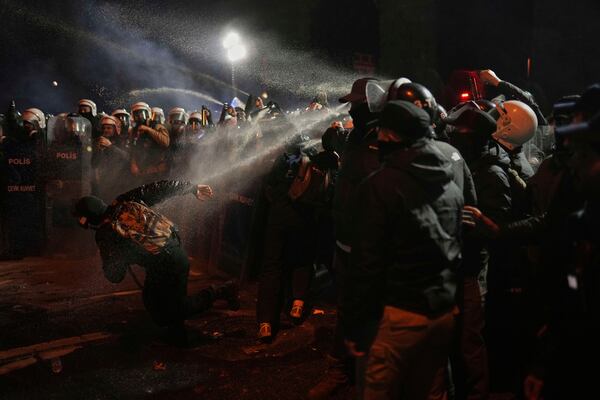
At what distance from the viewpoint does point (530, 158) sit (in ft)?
21.0

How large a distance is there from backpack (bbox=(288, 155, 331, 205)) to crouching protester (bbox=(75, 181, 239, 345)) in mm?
1415

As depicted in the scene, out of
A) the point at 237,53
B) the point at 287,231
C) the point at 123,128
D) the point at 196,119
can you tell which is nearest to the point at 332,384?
the point at 287,231

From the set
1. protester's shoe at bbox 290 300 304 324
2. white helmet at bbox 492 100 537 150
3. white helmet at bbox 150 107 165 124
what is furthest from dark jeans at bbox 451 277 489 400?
white helmet at bbox 150 107 165 124

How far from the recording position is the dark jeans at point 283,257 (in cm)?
593

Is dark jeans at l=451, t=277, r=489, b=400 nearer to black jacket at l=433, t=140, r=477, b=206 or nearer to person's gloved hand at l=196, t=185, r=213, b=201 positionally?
black jacket at l=433, t=140, r=477, b=206

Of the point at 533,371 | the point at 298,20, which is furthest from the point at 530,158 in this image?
the point at 298,20

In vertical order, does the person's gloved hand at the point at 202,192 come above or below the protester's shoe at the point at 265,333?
above

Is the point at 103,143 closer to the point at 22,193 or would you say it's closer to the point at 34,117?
the point at 34,117

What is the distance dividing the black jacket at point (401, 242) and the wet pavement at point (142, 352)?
2045 millimetres

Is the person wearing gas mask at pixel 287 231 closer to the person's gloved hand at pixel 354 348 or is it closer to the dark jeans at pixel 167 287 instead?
the dark jeans at pixel 167 287

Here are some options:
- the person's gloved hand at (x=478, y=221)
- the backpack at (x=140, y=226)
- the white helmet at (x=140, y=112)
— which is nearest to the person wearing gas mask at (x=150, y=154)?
the white helmet at (x=140, y=112)

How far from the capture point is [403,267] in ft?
9.50

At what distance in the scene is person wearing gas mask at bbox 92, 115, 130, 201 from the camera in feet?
35.0

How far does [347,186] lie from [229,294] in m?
2.95
